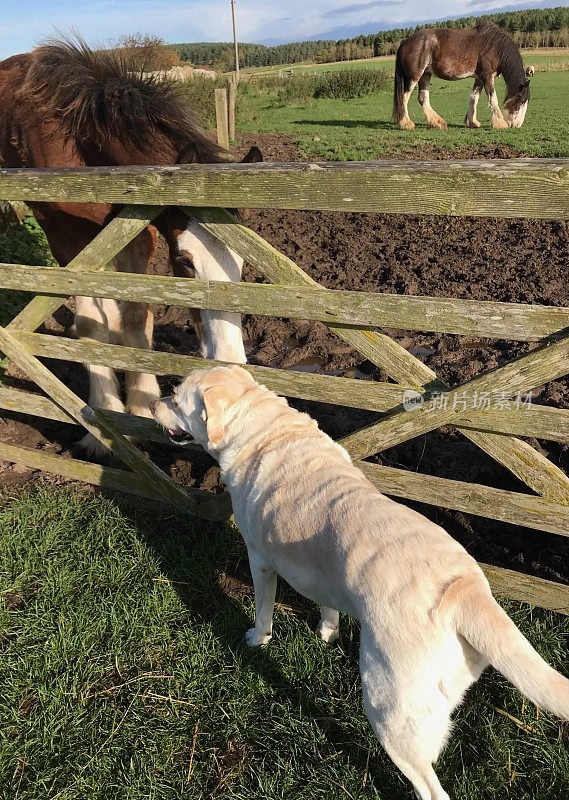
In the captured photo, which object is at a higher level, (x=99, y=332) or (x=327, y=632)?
(x=99, y=332)

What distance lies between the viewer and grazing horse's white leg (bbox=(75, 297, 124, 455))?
4.39m

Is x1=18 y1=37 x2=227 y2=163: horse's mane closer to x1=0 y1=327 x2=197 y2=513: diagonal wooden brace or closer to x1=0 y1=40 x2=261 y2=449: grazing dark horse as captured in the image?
x1=0 y1=40 x2=261 y2=449: grazing dark horse

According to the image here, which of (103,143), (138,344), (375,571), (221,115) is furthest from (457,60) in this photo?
(375,571)

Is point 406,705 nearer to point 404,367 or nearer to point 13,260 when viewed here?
point 404,367

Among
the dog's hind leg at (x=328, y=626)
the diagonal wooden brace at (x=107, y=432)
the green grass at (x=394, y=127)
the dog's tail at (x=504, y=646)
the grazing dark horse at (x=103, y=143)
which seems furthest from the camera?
the green grass at (x=394, y=127)

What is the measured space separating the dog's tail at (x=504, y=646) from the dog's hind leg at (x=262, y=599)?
104 cm

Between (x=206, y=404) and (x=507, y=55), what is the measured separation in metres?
22.1

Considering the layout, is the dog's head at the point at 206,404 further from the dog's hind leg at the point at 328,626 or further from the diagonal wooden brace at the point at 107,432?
the dog's hind leg at the point at 328,626

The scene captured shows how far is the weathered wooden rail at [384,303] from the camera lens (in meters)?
2.05

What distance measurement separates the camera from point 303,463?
7.84 feet

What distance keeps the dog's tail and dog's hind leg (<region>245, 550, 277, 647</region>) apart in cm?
104

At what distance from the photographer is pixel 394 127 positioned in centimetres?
1838

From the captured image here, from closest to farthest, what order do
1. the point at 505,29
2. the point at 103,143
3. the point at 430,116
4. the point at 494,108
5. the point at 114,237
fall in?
the point at 114,237 → the point at 103,143 → the point at 494,108 → the point at 430,116 → the point at 505,29

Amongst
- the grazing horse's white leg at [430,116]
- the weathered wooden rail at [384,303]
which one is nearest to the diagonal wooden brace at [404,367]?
the weathered wooden rail at [384,303]
